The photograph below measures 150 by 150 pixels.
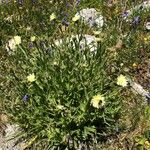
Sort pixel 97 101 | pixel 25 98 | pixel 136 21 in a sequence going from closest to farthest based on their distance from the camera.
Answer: pixel 97 101
pixel 25 98
pixel 136 21

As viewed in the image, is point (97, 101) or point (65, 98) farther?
point (65, 98)

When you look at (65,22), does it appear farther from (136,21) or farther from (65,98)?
(65,98)

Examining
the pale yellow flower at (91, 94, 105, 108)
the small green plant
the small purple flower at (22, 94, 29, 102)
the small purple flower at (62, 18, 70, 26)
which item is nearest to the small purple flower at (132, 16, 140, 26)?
the small purple flower at (62, 18, 70, 26)

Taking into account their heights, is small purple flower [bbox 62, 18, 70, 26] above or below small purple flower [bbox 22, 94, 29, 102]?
above

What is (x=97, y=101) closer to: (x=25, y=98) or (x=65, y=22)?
A: (x=25, y=98)

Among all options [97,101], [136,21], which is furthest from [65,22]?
[97,101]

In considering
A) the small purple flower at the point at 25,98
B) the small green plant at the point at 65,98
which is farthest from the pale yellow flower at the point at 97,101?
the small purple flower at the point at 25,98

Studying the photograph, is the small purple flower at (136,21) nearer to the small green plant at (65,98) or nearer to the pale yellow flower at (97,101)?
the small green plant at (65,98)

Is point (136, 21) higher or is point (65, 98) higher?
point (136, 21)

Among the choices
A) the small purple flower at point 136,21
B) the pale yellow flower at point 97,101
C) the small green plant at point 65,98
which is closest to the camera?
the pale yellow flower at point 97,101

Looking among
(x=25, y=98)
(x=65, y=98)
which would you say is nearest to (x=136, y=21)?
(x=65, y=98)

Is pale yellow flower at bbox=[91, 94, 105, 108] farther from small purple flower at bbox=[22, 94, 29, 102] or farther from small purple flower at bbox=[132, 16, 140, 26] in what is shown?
small purple flower at bbox=[132, 16, 140, 26]

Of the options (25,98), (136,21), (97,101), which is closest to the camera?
(97,101)
